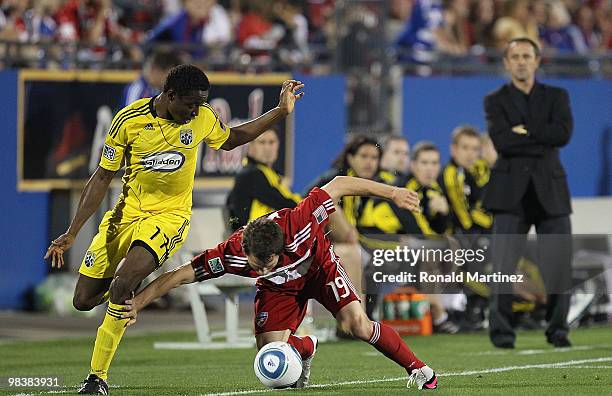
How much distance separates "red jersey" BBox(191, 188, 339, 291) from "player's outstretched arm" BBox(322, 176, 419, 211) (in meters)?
0.08

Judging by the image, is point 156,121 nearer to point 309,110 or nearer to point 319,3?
point 309,110

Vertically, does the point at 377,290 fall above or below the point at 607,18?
below

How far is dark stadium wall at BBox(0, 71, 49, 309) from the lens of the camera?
17.0m

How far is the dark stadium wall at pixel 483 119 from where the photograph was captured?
1936cm

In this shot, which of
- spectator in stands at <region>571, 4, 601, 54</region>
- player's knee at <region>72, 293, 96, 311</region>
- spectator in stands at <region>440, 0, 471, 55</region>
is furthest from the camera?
spectator in stands at <region>571, 4, 601, 54</region>

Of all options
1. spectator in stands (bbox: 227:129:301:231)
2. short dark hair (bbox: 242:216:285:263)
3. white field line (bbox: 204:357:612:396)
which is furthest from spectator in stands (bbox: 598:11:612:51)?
short dark hair (bbox: 242:216:285:263)

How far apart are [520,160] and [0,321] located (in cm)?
662

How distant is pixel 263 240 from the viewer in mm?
8648

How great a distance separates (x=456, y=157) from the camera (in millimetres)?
15945

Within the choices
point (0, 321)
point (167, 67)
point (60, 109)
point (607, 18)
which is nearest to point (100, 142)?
point (60, 109)

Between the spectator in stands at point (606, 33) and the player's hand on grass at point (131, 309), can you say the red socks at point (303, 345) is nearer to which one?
the player's hand on grass at point (131, 309)

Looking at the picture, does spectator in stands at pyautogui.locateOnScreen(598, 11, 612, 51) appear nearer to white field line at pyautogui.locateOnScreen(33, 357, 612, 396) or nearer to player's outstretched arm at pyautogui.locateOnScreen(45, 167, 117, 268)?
white field line at pyautogui.locateOnScreen(33, 357, 612, 396)

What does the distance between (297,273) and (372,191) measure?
77 cm

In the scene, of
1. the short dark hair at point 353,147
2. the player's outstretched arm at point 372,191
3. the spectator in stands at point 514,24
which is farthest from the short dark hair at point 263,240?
the spectator in stands at point 514,24
